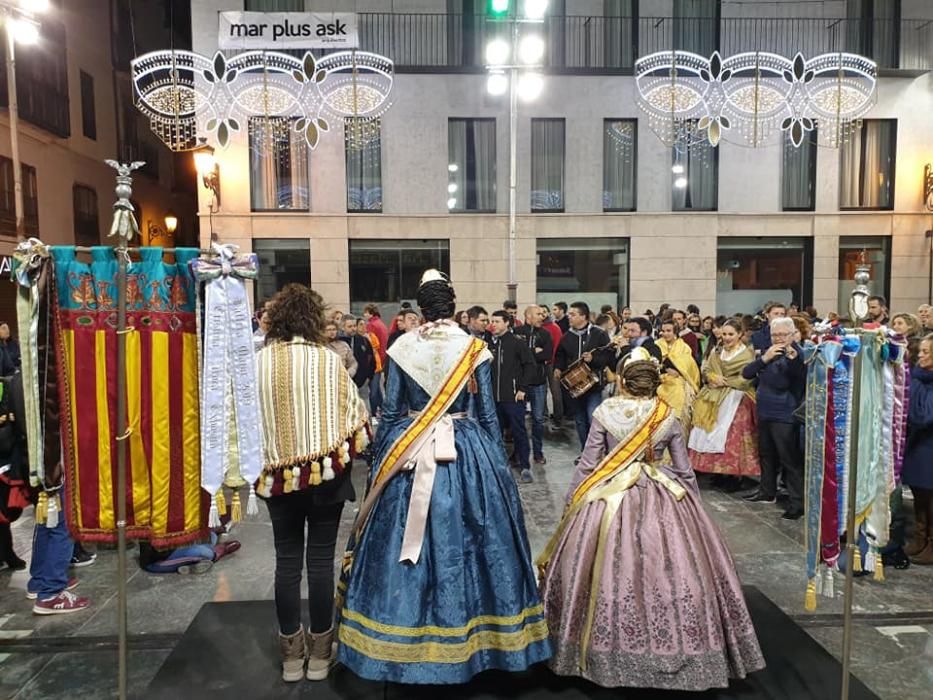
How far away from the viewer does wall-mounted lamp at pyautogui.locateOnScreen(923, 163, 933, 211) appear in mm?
14250

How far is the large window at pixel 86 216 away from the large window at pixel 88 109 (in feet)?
4.71

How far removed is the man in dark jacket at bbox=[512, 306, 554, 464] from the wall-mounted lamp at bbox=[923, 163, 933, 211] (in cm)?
1086

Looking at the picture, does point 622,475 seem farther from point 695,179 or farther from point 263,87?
point 695,179

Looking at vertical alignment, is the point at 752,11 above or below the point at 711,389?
above

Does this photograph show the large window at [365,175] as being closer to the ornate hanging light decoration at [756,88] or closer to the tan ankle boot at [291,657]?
the ornate hanging light decoration at [756,88]

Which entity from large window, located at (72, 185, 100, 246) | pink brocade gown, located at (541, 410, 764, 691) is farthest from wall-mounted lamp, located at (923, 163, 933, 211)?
large window, located at (72, 185, 100, 246)

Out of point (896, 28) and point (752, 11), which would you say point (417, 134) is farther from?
point (896, 28)

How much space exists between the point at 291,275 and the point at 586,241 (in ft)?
20.9

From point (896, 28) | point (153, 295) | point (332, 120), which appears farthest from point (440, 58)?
point (153, 295)

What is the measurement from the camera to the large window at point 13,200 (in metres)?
13.6

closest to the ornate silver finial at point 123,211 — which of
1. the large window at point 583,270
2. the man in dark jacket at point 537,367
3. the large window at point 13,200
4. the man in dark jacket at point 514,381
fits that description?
the man in dark jacket at point 514,381

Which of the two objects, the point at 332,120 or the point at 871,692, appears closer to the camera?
the point at 871,692

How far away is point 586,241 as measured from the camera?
47.1 feet

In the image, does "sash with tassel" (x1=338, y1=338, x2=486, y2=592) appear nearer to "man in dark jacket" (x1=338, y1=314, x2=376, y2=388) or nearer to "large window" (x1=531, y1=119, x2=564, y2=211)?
"man in dark jacket" (x1=338, y1=314, x2=376, y2=388)
